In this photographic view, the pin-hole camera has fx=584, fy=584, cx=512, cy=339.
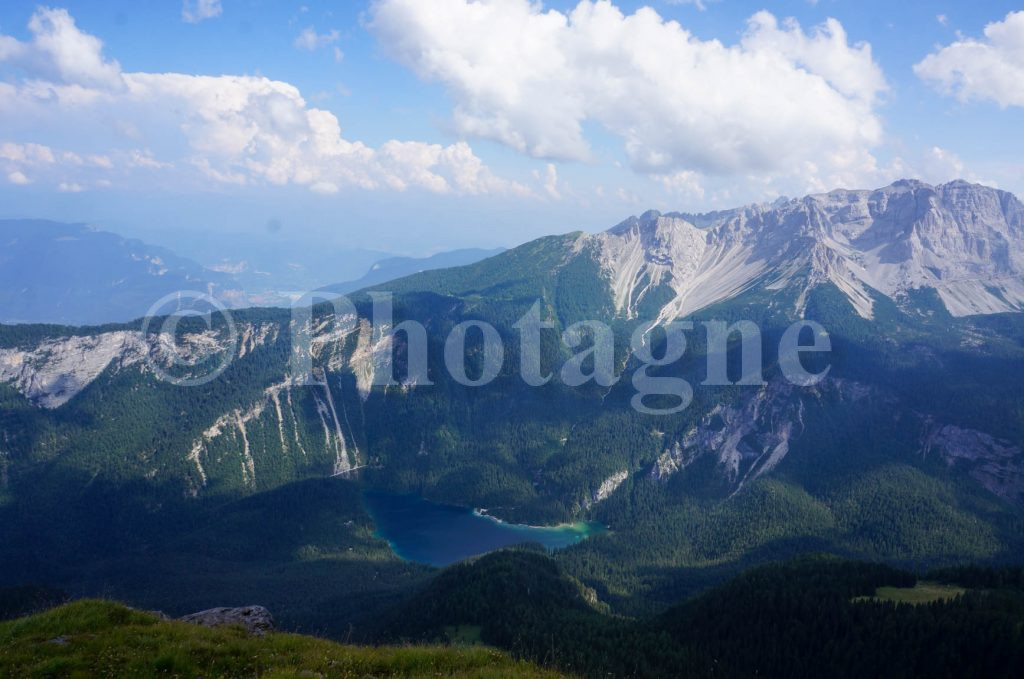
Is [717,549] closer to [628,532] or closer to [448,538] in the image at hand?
[628,532]

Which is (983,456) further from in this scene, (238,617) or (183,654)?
(183,654)

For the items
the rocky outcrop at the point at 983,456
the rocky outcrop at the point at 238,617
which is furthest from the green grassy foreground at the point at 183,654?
the rocky outcrop at the point at 983,456

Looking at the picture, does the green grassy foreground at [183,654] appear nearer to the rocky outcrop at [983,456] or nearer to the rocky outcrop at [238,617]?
the rocky outcrop at [238,617]

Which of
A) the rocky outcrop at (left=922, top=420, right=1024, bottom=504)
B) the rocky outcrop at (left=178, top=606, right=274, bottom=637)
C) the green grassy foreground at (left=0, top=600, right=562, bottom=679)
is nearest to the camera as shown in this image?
the green grassy foreground at (left=0, top=600, right=562, bottom=679)

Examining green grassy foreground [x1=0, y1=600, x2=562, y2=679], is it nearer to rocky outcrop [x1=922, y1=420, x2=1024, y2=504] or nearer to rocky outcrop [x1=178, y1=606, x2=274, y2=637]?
rocky outcrop [x1=178, y1=606, x2=274, y2=637]

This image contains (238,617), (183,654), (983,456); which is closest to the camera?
(183,654)

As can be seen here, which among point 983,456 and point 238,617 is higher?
point 238,617

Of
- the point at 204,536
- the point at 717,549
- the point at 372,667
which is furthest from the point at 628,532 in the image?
the point at 372,667

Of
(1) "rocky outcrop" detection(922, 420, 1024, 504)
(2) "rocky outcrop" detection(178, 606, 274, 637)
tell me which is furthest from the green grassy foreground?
(1) "rocky outcrop" detection(922, 420, 1024, 504)

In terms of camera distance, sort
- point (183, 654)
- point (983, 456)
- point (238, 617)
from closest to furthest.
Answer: point (183, 654)
point (238, 617)
point (983, 456)

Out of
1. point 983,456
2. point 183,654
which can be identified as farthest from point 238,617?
point 983,456
